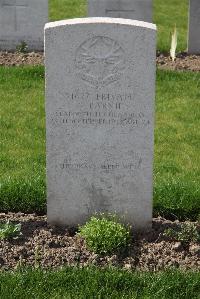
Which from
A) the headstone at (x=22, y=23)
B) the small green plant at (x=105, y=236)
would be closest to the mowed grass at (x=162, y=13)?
the headstone at (x=22, y=23)

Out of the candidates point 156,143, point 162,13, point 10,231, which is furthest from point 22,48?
point 10,231

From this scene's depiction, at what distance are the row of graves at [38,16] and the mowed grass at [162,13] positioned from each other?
101 cm

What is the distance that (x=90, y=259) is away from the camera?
4.57 m

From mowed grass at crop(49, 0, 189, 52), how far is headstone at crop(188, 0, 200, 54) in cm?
89

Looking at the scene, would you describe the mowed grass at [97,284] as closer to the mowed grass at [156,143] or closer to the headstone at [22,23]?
the mowed grass at [156,143]

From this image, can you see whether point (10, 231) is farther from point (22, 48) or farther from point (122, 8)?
point (122, 8)

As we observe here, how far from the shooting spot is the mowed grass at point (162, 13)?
1223 cm

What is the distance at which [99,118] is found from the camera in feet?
15.7

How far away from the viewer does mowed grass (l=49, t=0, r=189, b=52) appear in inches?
481

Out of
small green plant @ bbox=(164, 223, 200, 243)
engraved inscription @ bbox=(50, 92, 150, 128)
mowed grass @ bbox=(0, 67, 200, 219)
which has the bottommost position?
small green plant @ bbox=(164, 223, 200, 243)

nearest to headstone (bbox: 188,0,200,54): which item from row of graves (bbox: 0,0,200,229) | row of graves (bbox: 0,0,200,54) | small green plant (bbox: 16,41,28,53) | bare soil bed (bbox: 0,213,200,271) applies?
row of graves (bbox: 0,0,200,54)

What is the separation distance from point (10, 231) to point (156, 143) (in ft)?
8.79

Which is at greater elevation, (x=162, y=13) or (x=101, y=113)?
(x=162, y=13)

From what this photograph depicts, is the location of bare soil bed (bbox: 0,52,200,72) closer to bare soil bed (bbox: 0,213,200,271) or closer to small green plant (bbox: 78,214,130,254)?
bare soil bed (bbox: 0,213,200,271)
